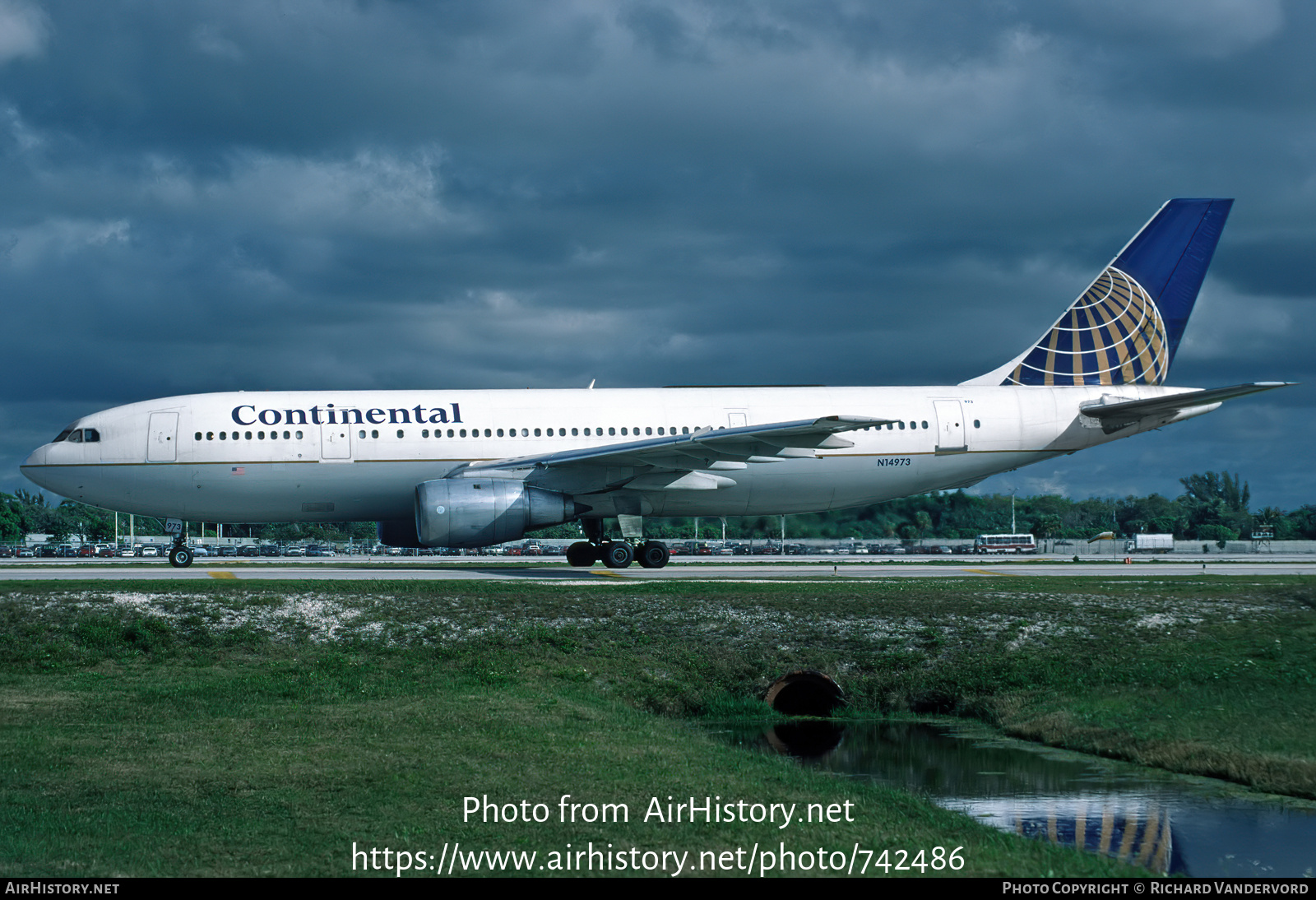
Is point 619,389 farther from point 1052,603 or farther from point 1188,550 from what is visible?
point 1188,550

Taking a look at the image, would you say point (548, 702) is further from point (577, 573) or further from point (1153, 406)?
point (1153, 406)

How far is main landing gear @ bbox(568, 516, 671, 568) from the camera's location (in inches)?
1059

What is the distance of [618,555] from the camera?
26.9m

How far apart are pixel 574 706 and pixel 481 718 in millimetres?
1547

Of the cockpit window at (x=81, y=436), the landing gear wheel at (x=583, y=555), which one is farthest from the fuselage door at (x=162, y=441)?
the landing gear wheel at (x=583, y=555)

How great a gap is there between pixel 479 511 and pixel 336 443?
5118 millimetres

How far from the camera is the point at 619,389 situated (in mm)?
28984

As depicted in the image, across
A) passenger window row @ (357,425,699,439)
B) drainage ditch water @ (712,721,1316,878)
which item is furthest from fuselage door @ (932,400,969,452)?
drainage ditch water @ (712,721,1316,878)

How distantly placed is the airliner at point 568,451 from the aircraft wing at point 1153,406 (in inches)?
2.2

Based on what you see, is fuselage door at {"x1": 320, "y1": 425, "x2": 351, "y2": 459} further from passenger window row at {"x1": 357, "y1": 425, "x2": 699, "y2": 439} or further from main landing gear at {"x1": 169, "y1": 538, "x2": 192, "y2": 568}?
main landing gear at {"x1": 169, "y1": 538, "x2": 192, "y2": 568}

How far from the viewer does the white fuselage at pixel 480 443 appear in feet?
87.1

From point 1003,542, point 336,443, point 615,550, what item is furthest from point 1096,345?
point 1003,542

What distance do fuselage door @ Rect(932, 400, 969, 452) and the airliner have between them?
0.04 meters
